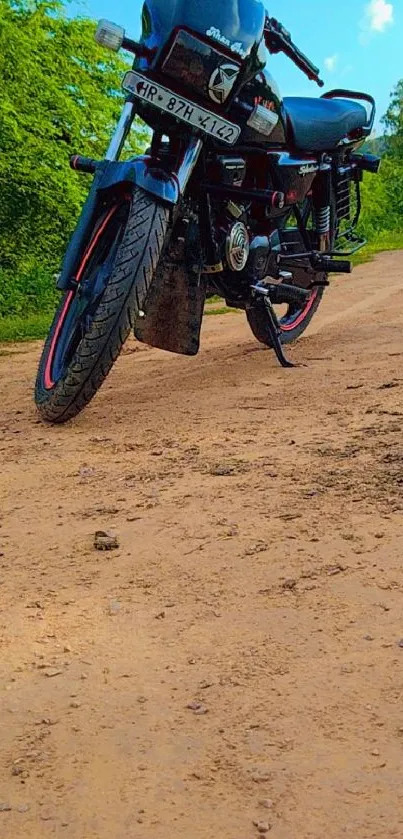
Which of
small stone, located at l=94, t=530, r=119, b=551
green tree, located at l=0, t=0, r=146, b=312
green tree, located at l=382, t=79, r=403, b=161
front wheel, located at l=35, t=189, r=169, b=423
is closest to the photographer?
small stone, located at l=94, t=530, r=119, b=551

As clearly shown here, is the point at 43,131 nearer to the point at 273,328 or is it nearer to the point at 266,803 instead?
the point at 273,328

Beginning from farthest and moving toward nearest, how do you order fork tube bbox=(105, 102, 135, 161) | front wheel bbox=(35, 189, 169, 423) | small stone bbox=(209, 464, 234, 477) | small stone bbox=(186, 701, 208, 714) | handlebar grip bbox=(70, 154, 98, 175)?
1. handlebar grip bbox=(70, 154, 98, 175)
2. fork tube bbox=(105, 102, 135, 161)
3. front wheel bbox=(35, 189, 169, 423)
4. small stone bbox=(209, 464, 234, 477)
5. small stone bbox=(186, 701, 208, 714)

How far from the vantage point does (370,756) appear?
4.48 ft

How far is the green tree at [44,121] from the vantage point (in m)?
8.10

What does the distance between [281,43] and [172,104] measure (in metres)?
Answer: 1.13

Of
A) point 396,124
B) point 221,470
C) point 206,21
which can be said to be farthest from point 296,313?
point 396,124

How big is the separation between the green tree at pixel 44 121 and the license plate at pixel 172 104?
435 cm

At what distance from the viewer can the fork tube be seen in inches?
146

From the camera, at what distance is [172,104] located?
3549 millimetres

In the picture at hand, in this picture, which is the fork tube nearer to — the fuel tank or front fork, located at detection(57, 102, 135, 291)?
front fork, located at detection(57, 102, 135, 291)

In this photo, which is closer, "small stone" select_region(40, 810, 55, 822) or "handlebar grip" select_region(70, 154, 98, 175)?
"small stone" select_region(40, 810, 55, 822)

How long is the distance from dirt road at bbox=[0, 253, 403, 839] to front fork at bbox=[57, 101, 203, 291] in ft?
2.30

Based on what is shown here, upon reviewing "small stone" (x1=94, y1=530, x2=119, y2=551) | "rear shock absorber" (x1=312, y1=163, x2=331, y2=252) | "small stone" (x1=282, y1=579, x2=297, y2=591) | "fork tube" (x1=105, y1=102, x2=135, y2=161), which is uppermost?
"fork tube" (x1=105, y1=102, x2=135, y2=161)

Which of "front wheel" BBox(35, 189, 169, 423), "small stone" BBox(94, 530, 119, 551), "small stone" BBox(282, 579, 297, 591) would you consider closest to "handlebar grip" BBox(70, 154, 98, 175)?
"front wheel" BBox(35, 189, 169, 423)
